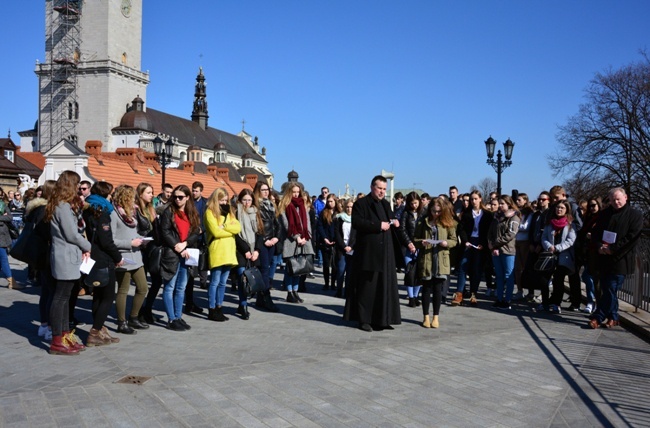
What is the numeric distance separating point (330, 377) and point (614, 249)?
517cm

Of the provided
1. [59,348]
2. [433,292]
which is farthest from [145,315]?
[433,292]

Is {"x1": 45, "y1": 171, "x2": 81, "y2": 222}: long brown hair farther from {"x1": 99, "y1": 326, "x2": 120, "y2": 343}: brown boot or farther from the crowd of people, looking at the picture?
{"x1": 99, "y1": 326, "x2": 120, "y2": 343}: brown boot

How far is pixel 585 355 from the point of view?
7.42 meters

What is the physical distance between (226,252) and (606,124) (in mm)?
39615

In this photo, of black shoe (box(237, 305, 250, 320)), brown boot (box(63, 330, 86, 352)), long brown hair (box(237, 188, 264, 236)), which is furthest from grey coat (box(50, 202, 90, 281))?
long brown hair (box(237, 188, 264, 236))

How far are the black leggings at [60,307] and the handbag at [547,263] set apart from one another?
740 centimetres

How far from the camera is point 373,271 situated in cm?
884

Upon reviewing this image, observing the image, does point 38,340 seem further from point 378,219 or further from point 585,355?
point 585,355

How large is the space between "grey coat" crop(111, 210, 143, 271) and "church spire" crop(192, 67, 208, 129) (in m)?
134

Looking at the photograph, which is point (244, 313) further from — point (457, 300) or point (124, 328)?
point (457, 300)

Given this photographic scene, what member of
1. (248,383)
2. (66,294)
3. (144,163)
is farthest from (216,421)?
(144,163)

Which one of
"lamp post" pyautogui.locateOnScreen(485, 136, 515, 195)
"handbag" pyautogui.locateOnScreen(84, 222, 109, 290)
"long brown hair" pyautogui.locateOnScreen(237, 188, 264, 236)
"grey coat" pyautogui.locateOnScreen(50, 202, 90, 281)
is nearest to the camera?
"grey coat" pyautogui.locateOnScreen(50, 202, 90, 281)

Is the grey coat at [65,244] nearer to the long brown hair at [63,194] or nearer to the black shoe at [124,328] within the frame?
the long brown hair at [63,194]

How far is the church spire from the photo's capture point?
13950cm
